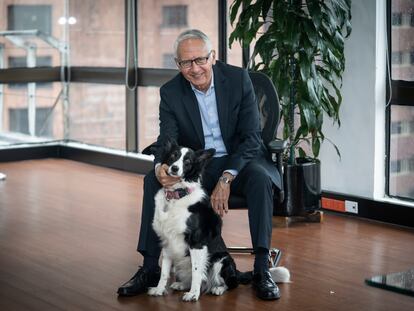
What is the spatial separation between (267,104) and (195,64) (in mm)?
549

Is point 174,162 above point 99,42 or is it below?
below

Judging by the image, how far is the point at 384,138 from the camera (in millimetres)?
5637

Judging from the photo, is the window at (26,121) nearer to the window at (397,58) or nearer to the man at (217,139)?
the window at (397,58)

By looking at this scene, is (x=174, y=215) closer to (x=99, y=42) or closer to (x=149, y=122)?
(x=149, y=122)

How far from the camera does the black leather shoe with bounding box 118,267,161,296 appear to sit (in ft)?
13.1

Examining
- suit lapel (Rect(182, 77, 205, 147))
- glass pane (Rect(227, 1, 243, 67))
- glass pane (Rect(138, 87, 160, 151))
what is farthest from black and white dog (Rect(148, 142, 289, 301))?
glass pane (Rect(138, 87, 160, 151))

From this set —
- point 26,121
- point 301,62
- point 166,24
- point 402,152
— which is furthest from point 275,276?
point 26,121

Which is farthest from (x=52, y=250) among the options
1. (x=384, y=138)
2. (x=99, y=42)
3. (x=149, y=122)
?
(x=99, y=42)

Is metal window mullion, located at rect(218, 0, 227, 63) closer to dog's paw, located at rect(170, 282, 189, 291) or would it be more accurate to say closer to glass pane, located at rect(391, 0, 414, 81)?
glass pane, located at rect(391, 0, 414, 81)

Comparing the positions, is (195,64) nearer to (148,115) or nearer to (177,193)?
(177,193)

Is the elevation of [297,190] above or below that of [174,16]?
below

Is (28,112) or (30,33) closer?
(30,33)

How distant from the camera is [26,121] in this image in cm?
830

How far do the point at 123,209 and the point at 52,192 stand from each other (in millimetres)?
864
